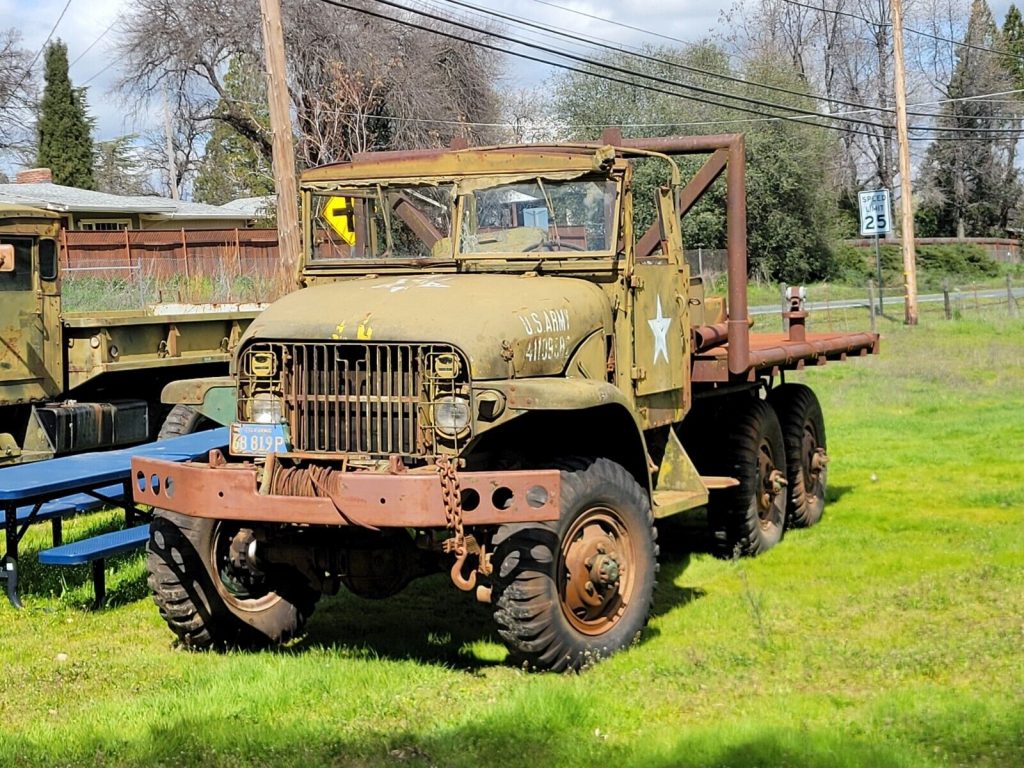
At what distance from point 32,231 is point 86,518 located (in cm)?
249

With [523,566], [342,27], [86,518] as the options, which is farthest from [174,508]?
[342,27]

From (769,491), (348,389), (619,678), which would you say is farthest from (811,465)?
(348,389)

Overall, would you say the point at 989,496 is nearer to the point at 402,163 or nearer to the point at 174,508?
the point at 402,163

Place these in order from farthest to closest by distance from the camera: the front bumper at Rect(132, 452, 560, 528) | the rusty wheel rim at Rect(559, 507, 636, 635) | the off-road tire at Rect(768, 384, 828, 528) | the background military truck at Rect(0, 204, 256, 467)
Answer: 1. the background military truck at Rect(0, 204, 256, 467)
2. the off-road tire at Rect(768, 384, 828, 528)
3. the rusty wheel rim at Rect(559, 507, 636, 635)
4. the front bumper at Rect(132, 452, 560, 528)

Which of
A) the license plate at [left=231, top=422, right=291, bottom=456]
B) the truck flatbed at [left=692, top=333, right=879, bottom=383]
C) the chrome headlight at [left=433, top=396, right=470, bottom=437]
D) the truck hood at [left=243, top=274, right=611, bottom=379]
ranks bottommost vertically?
the license plate at [left=231, top=422, right=291, bottom=456]

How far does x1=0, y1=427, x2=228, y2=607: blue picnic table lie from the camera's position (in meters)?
8.33

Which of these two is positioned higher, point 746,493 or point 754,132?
point 754,132

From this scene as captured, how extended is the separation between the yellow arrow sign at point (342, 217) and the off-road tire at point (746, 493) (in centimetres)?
306

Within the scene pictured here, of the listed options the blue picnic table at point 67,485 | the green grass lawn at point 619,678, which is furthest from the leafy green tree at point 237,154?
the green grass lawn at point 619,678

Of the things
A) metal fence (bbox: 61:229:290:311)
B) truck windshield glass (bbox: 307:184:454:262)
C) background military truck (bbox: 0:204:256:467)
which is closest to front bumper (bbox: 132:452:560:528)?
truck windshield glass (bbox: 307:184:454:262)

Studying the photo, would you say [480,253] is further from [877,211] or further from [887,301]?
[887,301]

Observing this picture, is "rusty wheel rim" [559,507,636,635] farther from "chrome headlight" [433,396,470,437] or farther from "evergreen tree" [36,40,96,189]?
"evergreen tree" [36,40,96,189]

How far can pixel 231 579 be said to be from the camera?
7258 mm

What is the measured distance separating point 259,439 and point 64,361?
610cm
